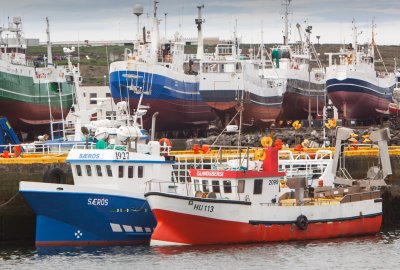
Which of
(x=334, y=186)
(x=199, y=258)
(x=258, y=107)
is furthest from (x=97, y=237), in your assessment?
(x=258, y=107)

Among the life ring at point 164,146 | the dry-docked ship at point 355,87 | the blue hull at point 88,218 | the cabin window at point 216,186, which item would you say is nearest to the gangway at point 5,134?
the life ring at point 164,146

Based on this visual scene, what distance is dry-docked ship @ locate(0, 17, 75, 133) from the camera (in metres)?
111

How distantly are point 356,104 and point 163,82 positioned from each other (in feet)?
76.6

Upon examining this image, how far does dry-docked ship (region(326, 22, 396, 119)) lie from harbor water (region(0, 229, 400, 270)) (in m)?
68.3

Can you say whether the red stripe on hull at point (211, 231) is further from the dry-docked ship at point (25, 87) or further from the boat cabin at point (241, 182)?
the dry-docked ship at point (25, 87)

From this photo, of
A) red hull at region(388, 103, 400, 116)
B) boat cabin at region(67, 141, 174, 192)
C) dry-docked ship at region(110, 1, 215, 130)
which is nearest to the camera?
boat cabin at region(67, 141, 174, 192)

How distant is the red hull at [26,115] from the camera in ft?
363

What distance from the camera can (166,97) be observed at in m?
113

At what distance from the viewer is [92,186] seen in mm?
57531

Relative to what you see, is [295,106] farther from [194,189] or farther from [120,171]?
[194,189]

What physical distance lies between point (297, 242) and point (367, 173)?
828cm

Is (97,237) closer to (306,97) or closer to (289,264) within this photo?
(289,264)

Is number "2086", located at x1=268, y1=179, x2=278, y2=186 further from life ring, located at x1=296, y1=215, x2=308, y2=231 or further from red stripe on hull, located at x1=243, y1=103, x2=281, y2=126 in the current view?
red stripe on hull, located at x1=243, y1=103, x2=281, y2=126

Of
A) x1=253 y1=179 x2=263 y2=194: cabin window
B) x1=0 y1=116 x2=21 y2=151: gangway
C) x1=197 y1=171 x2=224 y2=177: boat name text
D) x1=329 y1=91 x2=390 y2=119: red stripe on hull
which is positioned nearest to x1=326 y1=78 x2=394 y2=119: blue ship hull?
x1=329 y1=91 x2=390 y2=119: red stripe on hull
